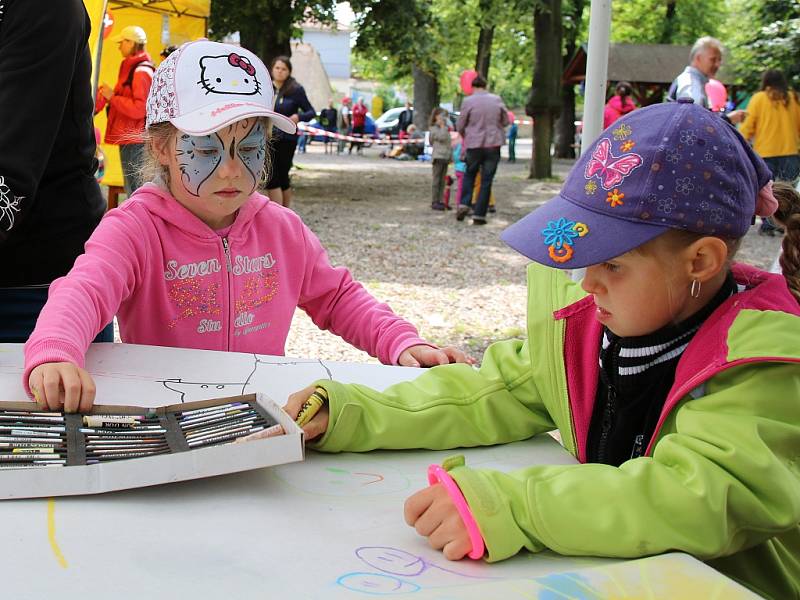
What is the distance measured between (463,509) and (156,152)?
116 cm

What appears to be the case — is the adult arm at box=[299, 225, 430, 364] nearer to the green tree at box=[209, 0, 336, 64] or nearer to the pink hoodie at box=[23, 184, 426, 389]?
the pink hoodie at box=[23, 184, 426, 389]

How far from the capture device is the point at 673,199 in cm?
113

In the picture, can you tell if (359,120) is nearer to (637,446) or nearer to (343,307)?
(343,307)

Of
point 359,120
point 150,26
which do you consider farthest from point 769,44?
point 359,120

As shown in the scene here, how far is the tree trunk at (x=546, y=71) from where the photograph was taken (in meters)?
13.7

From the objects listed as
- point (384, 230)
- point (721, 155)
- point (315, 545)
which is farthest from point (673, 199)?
point (384, 230)

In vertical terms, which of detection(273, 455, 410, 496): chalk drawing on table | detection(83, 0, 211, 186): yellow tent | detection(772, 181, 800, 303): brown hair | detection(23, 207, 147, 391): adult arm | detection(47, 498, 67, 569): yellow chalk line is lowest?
detection(273, 455, 410, 496): chalk drawing on table

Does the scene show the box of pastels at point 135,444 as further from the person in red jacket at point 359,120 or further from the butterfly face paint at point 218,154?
the person in red jacket at point 359,120

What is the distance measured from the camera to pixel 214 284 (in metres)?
1.86

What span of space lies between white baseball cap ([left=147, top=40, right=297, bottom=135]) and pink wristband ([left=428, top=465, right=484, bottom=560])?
872 millimetres

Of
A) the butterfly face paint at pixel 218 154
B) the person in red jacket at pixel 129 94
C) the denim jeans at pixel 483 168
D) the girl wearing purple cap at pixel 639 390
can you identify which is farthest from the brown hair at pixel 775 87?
the girl wearing purple cap at pixel 639 390

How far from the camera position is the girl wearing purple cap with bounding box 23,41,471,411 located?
5.62 feet

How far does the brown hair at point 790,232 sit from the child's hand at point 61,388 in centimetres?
104

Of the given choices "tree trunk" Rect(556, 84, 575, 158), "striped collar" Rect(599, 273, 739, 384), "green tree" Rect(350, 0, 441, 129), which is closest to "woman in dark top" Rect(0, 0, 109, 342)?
"striped collar" Rect(599, 273, 739, 384)
